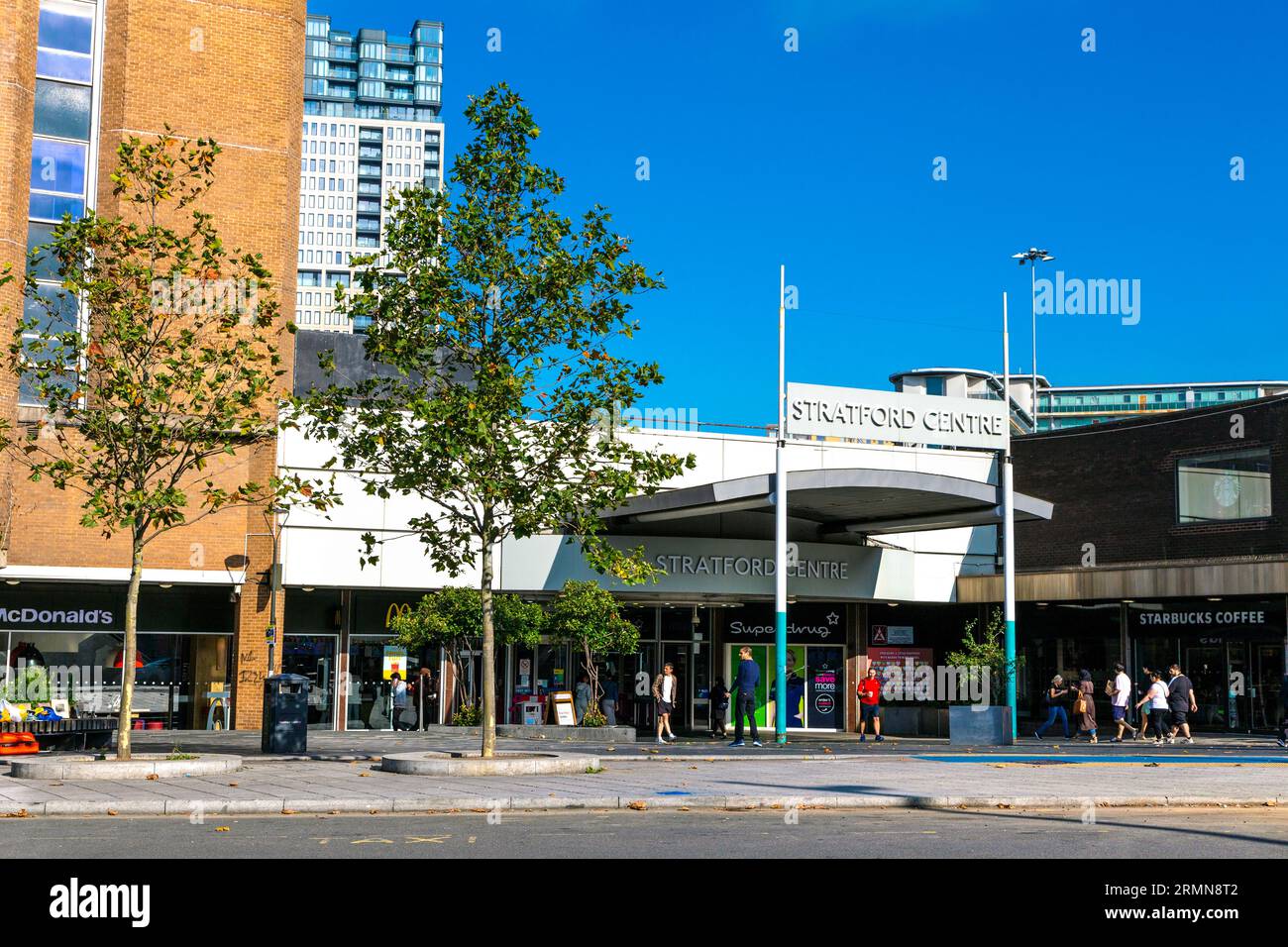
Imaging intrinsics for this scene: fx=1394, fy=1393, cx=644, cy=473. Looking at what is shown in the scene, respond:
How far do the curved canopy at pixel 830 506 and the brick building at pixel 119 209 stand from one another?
9135mm

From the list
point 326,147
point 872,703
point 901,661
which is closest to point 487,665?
point 872,703

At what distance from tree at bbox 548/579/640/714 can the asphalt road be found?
16087mm

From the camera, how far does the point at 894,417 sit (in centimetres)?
3169

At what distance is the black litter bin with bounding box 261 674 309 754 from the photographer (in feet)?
74.6

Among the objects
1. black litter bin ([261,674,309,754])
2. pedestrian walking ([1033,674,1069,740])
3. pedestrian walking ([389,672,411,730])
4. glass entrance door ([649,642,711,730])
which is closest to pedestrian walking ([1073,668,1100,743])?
pedestrian walking ([1033,674,1069,740])

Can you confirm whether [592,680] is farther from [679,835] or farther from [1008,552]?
[679,835]

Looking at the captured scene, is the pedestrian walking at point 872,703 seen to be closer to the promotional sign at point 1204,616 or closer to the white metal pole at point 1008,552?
the white metal pole at point 1008,552

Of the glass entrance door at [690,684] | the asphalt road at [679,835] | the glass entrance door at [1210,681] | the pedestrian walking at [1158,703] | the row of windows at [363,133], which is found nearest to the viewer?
the asphalt road at [679,835]

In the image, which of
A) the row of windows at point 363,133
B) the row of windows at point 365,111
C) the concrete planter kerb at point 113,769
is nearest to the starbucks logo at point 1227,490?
the concrete planter kerb at point 113,769

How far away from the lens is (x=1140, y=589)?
1385 inches

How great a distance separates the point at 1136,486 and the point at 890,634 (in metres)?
8.22

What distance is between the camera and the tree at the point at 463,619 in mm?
30984
